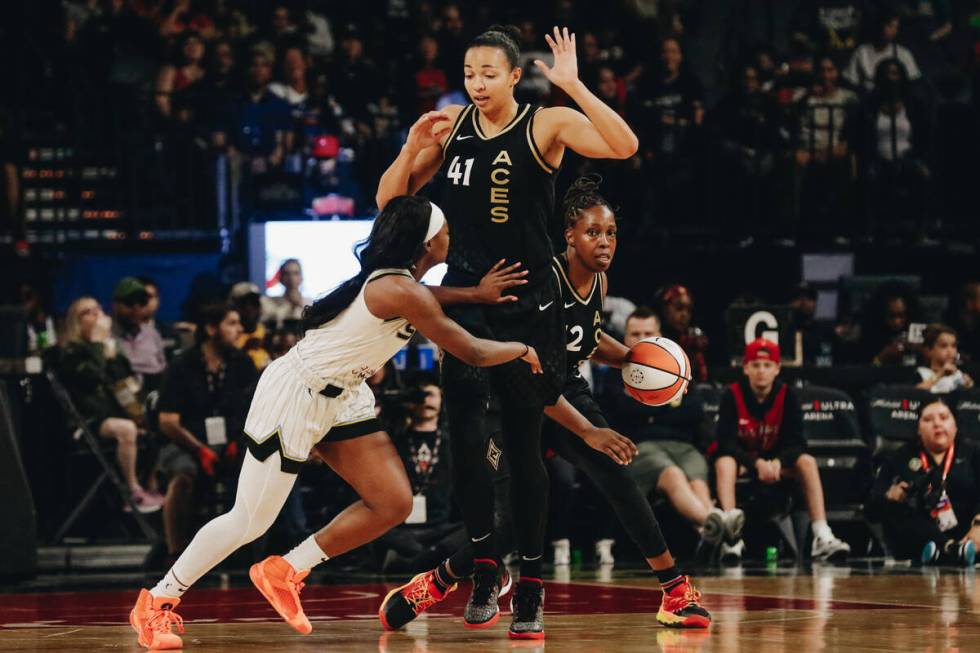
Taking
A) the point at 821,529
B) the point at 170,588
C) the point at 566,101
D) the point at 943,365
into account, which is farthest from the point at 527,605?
the point at 566,101

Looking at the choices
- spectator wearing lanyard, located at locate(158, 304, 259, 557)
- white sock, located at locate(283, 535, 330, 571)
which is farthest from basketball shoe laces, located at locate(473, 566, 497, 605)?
spectator wearing lanyard, located at locate(158, 304, 259, 557)

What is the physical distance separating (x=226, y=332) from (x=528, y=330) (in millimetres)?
5012

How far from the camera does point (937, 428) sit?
1114 cm

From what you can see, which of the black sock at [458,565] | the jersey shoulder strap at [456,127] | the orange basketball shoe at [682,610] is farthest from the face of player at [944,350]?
the jersey shoulder strap at [456,127]

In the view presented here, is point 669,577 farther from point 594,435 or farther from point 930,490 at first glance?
point 930,490

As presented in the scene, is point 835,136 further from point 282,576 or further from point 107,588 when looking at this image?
point 282,576

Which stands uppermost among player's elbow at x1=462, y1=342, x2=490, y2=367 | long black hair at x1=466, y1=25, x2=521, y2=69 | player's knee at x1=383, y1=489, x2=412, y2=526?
long black hair at x1=466, y1=25, x2=521, y2=69

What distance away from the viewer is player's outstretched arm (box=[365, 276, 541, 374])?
20.7 ft

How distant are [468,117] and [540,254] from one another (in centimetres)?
62

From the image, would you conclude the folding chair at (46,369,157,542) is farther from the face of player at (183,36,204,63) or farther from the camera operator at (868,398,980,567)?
the camera operator at (868,398,980,567)

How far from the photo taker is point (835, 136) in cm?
1542

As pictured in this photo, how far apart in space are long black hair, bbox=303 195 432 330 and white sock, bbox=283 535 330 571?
2.89 ft

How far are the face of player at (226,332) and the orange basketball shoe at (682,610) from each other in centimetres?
503

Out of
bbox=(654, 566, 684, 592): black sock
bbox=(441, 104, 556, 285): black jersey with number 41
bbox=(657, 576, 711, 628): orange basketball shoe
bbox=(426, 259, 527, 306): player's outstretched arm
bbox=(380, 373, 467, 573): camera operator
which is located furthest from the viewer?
bbox=(380, 373, 467, 573): camera operator
